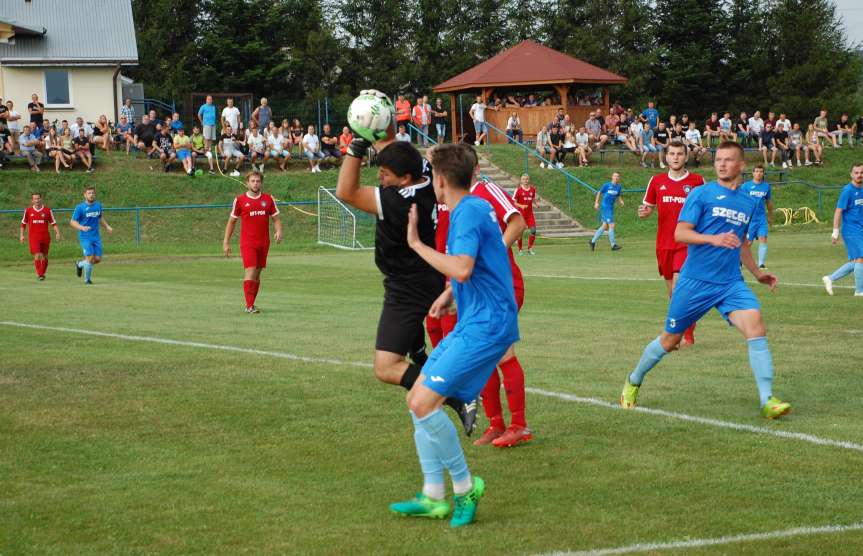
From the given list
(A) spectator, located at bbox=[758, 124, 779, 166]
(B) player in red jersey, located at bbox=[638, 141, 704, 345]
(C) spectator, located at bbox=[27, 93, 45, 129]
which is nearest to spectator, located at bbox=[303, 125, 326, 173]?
(C) spectator, located at bbox=[27, 93, 45, 129]

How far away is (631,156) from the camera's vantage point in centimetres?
4619

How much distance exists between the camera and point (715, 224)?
28.1 ft

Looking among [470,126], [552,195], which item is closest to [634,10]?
[470,126]

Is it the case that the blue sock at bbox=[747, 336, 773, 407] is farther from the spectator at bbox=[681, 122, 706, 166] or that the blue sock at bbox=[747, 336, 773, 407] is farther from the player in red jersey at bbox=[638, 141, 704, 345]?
the spectator at bbox=[681, 122, 706, 166]

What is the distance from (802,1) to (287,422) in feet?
217

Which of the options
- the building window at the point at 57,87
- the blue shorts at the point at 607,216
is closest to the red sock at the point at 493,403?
the blue shorts at the point at 607,216

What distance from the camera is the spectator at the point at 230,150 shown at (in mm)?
40344

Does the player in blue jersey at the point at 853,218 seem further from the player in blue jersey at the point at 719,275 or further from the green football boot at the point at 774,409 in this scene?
the green football boot at the point at 774,409

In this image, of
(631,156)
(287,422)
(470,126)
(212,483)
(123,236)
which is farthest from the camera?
(470,126)

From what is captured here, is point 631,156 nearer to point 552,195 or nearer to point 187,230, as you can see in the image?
point 552,195

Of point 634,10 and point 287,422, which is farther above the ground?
point 634,10

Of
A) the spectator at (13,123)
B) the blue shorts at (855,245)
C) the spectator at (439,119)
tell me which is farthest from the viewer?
the spectator at (439,119)

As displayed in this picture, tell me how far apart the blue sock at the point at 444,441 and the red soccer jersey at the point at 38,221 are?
20.9 meters

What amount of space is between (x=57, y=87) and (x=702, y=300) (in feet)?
140
